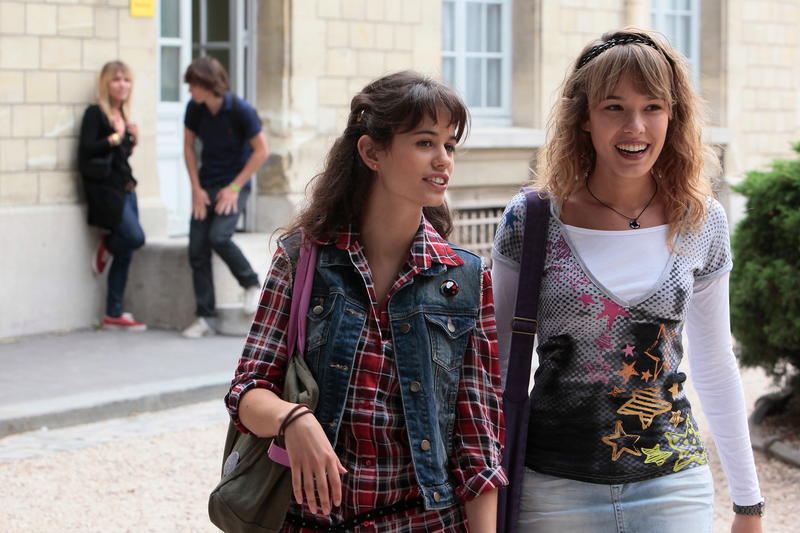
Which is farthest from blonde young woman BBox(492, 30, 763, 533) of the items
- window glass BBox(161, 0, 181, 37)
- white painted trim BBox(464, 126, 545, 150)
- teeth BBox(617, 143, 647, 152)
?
white painted trim BBox(464, 126, 545, 150)

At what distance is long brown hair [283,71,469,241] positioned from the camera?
254 cm

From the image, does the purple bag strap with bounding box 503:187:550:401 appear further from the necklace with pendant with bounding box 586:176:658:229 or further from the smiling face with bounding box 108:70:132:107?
the smiling face with bounding box 108:70:132:107

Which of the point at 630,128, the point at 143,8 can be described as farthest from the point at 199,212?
the point at 630,128

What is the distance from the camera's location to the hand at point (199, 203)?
956 centimetres

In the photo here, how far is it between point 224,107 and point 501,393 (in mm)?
7237

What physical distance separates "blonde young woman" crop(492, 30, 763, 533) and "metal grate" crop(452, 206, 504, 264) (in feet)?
34.4

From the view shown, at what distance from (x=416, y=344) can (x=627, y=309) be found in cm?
51

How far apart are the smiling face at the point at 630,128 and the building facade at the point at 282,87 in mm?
4517

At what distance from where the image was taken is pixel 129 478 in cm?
617

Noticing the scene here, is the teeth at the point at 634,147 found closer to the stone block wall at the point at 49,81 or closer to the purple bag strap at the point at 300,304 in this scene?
the purple bag strap at the point at 300,304

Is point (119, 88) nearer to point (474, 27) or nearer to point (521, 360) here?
point (474, 27)

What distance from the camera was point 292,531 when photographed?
8.11ft

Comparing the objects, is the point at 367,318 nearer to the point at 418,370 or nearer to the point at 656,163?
the point at 418,370

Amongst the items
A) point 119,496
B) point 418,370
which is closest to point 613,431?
point 418,370
